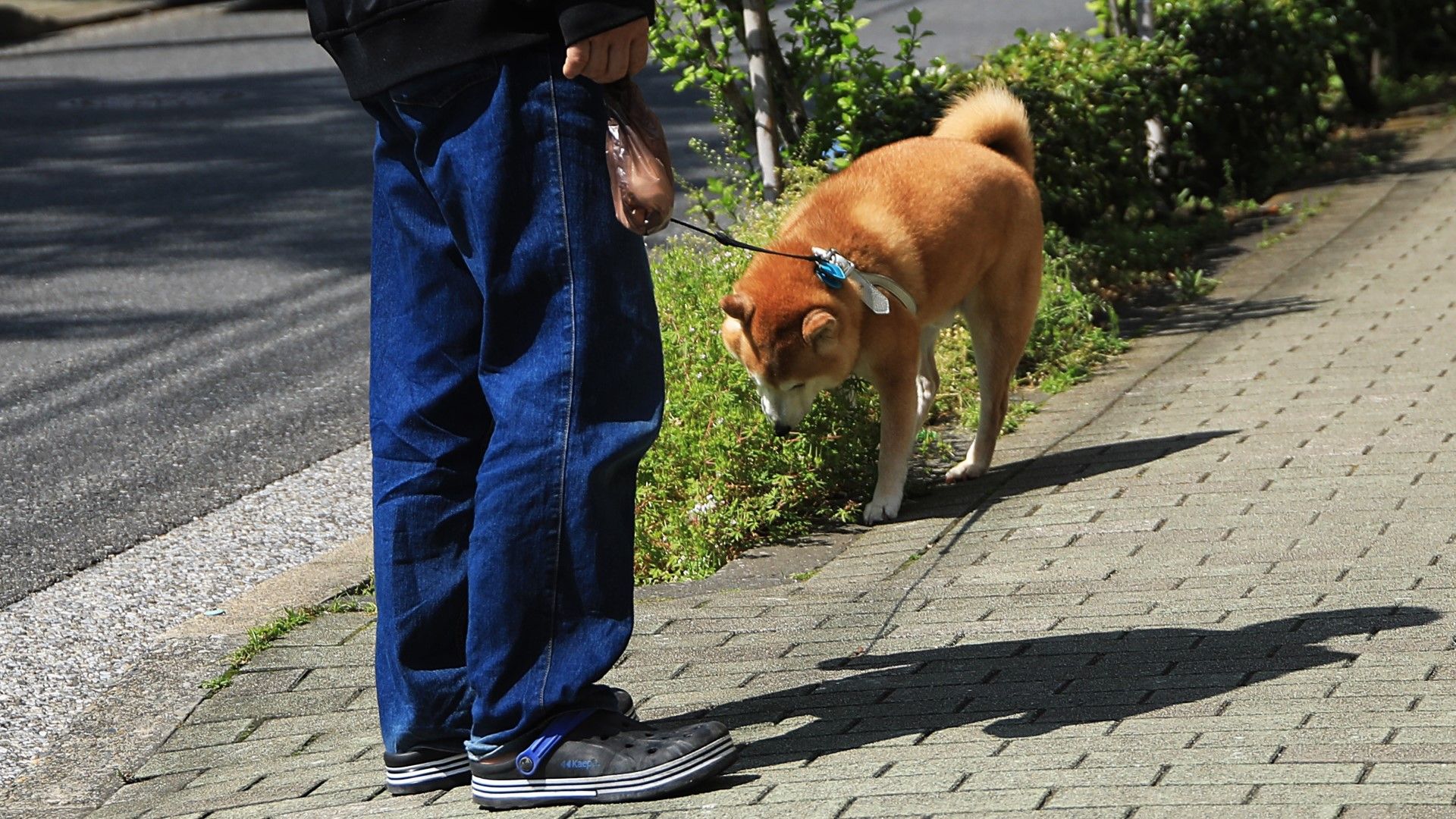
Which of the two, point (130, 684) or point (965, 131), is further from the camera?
point (965, 131)

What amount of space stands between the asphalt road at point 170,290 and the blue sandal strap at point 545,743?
230cm

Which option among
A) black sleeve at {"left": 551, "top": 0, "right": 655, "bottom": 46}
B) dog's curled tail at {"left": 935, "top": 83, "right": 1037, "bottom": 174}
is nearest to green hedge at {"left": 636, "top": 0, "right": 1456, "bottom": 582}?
dog's curled tail at {"left": 935, "top": 83, "right": 1037, "bottom": 174}

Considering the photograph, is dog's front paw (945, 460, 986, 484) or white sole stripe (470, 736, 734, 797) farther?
dog's front paw (945, 460, 986, 484)

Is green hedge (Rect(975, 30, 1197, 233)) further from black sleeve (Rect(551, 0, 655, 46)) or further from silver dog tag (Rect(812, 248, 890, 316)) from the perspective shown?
black sleeve (Rect(551, 0, 655, 46))

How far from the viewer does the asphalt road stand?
5711 millimetres

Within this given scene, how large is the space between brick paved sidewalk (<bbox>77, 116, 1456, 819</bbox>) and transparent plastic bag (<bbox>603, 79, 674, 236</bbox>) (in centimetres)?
104

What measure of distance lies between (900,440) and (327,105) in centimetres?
970

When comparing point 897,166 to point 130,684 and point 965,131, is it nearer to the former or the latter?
point 965,131

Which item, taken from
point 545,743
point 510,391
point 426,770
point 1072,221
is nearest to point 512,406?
point 510,391

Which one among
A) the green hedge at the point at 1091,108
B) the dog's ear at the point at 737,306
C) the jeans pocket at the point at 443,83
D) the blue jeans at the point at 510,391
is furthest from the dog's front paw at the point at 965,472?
the jeans pocket at the point at 443,83

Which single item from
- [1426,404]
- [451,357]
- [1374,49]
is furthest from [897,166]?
[1374,49]

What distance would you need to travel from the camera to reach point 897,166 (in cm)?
535

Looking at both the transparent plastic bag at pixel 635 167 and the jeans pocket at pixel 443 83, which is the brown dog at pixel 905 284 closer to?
the transparent plastic bag at pixel 635 167

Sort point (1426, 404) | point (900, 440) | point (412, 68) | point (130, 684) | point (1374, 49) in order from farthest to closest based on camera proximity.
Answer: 1. point (1374, 49)
2. point (1426, 404)
3. point (900, 440)
4. point (130, 684)
5. point (412, 68)
